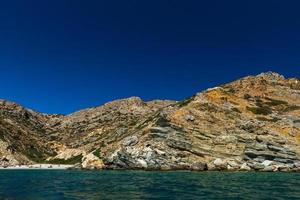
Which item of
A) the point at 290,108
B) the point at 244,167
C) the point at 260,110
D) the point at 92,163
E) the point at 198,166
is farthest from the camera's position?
the point at 290,108

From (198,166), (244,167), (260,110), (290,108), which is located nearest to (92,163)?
(198,166)

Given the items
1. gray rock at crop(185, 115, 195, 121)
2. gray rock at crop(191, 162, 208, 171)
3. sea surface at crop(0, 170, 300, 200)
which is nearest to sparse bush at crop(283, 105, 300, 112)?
gray rock at crop(185, 115, 195, 121)

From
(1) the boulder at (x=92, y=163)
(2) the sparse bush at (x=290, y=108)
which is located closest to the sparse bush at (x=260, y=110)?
(2) the sparse bush at (x=290, y=108)

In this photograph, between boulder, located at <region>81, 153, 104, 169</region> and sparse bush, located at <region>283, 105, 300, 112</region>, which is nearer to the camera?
boulder, located at <region>81, 153, 104, 169</region>

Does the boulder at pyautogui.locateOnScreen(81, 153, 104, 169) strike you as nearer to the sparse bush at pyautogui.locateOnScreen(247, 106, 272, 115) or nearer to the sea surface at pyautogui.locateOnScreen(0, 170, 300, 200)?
the sparse bush at pyautogui.locateOnScreen(247, 106, 272, 115)

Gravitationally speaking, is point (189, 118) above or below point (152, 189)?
Answer: above

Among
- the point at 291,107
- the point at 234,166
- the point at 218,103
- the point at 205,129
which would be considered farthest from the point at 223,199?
the point at 291,107

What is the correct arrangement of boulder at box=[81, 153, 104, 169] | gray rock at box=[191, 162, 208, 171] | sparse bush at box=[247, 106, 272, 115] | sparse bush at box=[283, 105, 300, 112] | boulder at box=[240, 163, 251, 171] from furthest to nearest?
sparse bush at box=[283, 105, 300, 112]
sparse bush at box=[247, 106, 272, 115]
boulder at box=[81, 153, 104, 169]
boulder at box=[240, 163, 251, 171]
gray rock at box=[191, 162, 208, 171]

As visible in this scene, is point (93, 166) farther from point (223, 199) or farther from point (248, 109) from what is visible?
point (223, 199)

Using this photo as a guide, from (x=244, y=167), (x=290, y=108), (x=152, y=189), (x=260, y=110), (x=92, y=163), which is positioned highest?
(x=290, y=108)

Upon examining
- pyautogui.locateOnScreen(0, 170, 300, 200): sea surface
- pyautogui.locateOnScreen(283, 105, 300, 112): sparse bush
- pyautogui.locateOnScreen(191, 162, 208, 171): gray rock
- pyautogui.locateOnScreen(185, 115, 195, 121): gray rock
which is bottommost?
pyautogui.locateOnScreen(0, 170, 300, 200): sea surface

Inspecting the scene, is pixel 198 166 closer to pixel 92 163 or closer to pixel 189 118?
pixel 189 118

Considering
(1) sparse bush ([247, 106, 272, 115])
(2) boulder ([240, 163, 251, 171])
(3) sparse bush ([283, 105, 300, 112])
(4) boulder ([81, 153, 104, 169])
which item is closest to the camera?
(2) boulder ([240, 163, 251, 171])

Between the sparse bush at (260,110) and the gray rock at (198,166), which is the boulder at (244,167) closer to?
the gray rock at (198,166)
